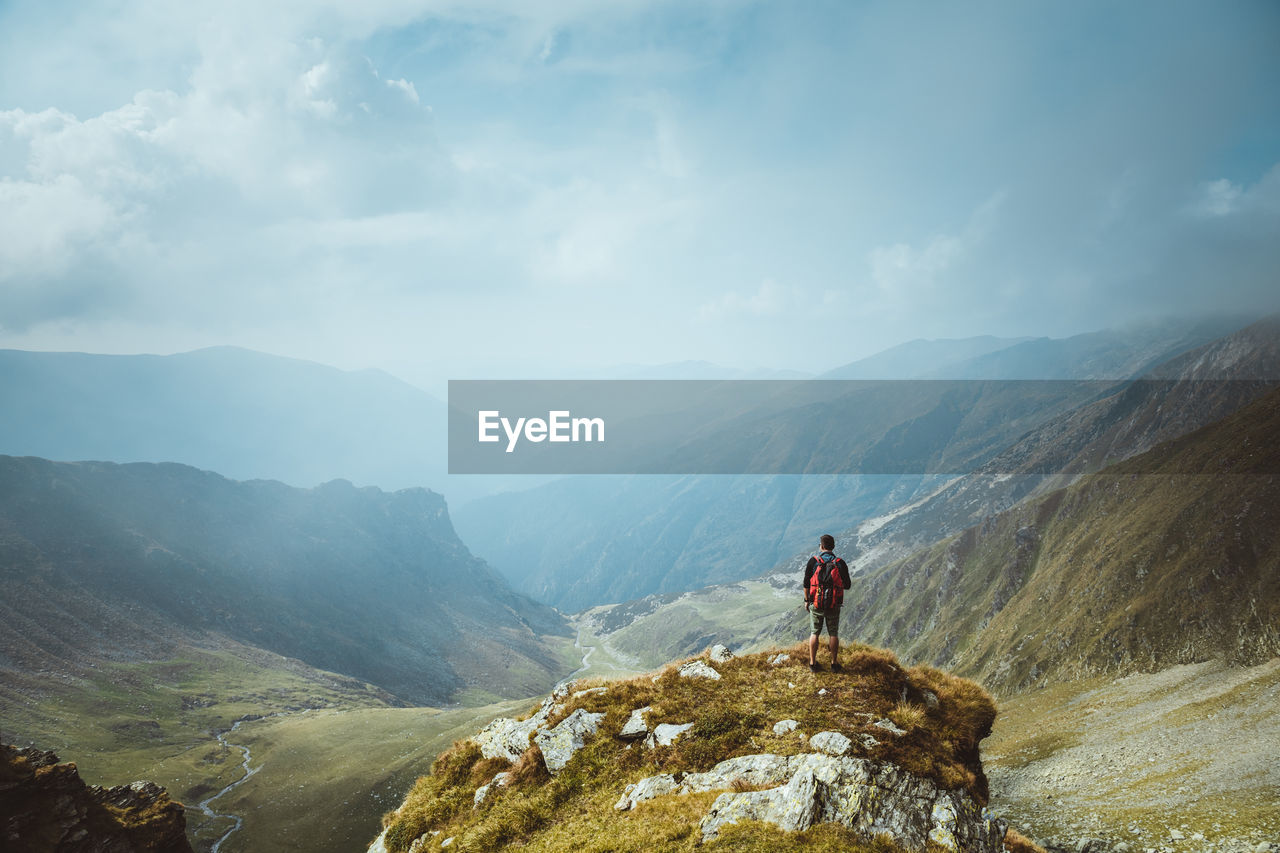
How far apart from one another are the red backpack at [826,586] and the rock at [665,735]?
5.80 meters

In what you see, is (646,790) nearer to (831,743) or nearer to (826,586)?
(831,743)

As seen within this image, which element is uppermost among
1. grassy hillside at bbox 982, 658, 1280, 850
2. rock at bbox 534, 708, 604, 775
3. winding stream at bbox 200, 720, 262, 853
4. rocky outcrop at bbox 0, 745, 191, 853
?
rock at bbox 534, 708, 604, 775

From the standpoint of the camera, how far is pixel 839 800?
46.5ft

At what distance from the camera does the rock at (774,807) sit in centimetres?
1348

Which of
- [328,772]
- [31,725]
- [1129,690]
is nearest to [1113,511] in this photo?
[1129,690]

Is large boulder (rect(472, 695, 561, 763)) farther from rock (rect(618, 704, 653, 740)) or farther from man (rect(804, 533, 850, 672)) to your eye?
man (rect(804, 533, 850, 672))

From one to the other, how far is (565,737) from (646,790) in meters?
4.35

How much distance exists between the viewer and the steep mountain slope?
113m

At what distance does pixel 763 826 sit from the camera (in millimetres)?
13250

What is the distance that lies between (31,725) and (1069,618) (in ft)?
923

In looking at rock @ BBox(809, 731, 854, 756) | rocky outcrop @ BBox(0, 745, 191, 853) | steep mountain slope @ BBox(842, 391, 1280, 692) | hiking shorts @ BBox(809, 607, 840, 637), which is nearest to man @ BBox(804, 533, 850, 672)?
hiking shorts @ BBox(809, 607, 840, 637)

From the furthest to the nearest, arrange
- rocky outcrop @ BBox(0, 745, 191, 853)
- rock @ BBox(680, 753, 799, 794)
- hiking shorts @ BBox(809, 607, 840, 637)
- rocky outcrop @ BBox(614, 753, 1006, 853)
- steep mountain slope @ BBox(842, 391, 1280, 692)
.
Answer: steep mountain slope @ BBox(842, 391, 1280, 692), rocky outcrop @ BBox(0, 745, 191, 853), hiking shorts @ BBox(809, 607, 840, 637), rock @ BBox(680, 753, 799, 794), rocky outcrop @ BBox(614, 753, 1006, 853)

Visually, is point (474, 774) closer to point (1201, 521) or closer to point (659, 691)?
point (659, 691)

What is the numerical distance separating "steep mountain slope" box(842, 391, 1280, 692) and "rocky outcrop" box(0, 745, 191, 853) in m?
150
